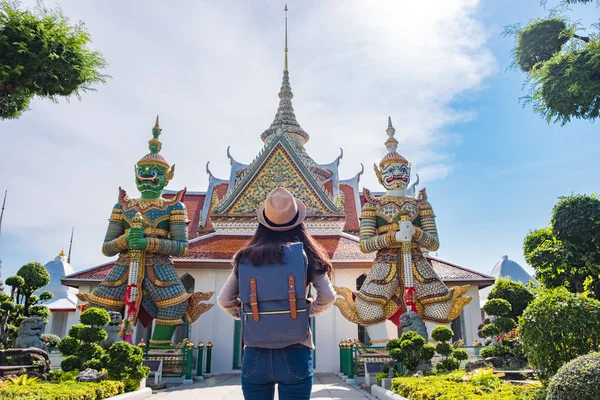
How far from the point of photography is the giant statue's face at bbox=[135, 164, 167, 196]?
32.0 feet

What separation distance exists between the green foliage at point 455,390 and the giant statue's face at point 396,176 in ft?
14.1

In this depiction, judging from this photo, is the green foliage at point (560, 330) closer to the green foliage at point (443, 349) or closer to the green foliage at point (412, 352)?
the green foliage at point (412, 352)

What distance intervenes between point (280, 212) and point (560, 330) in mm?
3115

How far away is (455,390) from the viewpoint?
16.1ft

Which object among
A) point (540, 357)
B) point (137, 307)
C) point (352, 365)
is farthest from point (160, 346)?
point (540, 357)

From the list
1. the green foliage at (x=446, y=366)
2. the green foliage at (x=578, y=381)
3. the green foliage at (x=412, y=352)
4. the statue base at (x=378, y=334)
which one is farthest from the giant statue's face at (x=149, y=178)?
the green foliage at (x=578, y=381)

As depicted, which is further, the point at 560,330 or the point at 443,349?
the point at 443,349

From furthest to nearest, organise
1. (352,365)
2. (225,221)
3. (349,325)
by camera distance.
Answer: (225,221)
(349,325)
(352,365)

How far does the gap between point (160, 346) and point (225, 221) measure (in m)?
5.14

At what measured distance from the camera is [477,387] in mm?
5195

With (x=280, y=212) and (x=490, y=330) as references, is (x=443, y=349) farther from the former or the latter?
(x=280, y=212)

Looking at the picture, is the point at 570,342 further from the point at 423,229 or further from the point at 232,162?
the point at 232,162

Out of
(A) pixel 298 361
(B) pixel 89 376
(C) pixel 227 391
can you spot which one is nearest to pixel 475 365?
(C) pixel 227 391

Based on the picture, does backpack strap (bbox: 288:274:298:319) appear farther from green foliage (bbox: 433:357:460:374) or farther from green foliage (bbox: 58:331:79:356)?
green foliage (bbox: 58:331:79:356)
